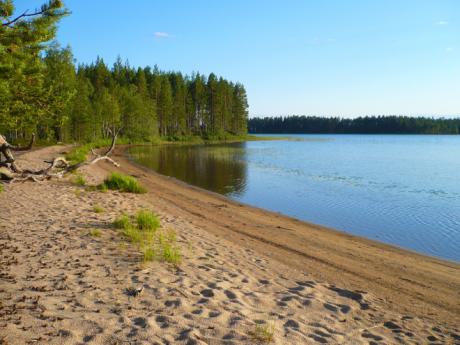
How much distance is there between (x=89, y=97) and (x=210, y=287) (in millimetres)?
72652

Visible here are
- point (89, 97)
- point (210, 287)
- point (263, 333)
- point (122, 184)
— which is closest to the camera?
point (263, 333)

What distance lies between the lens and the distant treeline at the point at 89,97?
705 centimetres

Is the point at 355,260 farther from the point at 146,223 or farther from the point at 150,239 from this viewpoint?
the point at 146,223

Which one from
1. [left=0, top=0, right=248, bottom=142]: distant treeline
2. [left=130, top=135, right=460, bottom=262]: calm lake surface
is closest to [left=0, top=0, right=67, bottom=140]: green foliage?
[left=0, top=0, right=248, bottom=142]: distant treeline

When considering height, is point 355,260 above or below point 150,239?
below

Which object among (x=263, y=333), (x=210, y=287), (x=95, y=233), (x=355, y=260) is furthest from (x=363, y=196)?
(x=263, y=333)

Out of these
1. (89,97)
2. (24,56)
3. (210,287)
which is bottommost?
(210,287)

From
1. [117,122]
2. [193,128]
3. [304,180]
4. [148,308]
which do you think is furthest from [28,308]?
[193,128]

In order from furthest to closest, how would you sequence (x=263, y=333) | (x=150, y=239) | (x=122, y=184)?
1. (x=122, y=184)
2. (x=150, y=239)
3. (x=263, y=333)

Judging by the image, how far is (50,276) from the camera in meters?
6.46

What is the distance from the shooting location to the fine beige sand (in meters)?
4.95

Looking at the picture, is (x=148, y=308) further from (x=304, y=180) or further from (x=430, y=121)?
(x=430, y=121)

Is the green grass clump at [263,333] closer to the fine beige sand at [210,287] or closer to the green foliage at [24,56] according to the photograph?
the fine beige sand at [210,287]

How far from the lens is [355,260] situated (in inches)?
408
